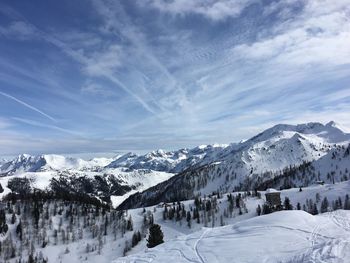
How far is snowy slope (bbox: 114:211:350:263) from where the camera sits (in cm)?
3344

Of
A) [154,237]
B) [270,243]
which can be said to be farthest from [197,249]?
[154,237]

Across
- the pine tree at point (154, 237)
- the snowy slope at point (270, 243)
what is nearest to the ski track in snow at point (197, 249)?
the snowy slope at point (270, 243)

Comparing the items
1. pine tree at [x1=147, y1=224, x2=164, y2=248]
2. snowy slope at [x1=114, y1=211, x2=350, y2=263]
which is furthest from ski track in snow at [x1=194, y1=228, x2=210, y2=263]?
pine tree at [x1=147, y1=224, x2=164, y2=248]

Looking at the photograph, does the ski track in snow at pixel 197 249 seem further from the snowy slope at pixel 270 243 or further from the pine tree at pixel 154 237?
the pine tree at pixel 154 237

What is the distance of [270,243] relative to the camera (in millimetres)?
39750

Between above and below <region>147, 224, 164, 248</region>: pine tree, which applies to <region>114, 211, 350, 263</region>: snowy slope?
above

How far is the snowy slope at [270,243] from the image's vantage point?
3344 cm

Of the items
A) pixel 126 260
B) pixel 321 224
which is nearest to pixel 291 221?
pixel 321 224

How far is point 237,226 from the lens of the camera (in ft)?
170

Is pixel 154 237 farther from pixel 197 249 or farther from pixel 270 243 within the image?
pixel 270 243

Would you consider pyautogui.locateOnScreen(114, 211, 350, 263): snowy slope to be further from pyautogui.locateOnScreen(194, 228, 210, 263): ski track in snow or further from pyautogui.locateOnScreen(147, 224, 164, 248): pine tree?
pyautogui.locateOnScreen(147, 224, 164, 248): pine tree

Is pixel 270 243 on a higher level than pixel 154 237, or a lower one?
higher

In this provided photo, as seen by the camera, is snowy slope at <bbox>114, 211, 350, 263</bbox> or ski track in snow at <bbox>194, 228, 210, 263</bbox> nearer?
snowy slope at <bbox>114, 211, 350, 263</bbox>

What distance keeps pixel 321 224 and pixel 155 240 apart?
47.6 metres
